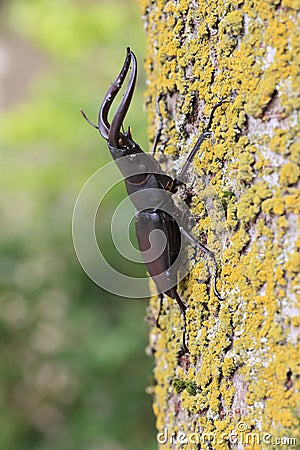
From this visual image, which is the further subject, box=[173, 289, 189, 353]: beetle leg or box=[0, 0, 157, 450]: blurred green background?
box=[0, 0, 157, 450]: blurred green background

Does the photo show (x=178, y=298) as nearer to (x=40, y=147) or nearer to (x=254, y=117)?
(x=254, y=117)

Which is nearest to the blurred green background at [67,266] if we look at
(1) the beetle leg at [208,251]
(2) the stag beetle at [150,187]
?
(2) the stag beetle at [150,187]

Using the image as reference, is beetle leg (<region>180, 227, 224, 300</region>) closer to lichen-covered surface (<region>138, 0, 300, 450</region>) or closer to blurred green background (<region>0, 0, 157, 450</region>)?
lichen-covered surface (<region>138, 0, 300, 450</region>)

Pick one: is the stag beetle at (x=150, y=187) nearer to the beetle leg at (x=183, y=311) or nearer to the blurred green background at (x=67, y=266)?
the beetle leg at (x=183, y=311)

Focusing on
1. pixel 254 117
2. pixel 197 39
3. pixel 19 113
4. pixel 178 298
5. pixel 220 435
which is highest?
pixel 19 113

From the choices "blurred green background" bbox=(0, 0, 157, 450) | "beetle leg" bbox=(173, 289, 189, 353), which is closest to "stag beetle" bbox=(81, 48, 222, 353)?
"beetle leg" bbox=(173, 289, 189, 353)

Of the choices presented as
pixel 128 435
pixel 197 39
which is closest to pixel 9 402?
pixel 128 435
